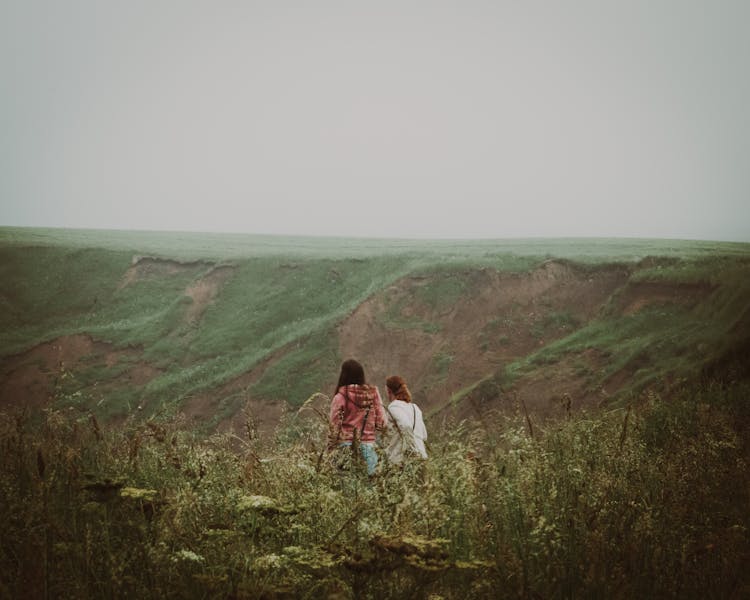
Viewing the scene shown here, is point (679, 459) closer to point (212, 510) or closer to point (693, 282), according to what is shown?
point (212, 510)

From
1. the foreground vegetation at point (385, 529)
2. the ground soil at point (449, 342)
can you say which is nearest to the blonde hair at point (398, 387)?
the foreground vegetation at point (385, 529)

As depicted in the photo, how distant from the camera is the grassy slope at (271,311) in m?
18.5

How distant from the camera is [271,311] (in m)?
31.1

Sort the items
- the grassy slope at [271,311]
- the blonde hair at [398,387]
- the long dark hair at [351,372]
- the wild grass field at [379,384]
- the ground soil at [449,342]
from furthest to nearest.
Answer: the ground soil at [449,342] < the grassy slope at [271,311] < the blonde hair at [398,387] < the long dark hair at [351,372] < the wild grass field at [379,384]

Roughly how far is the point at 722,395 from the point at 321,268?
25.7 m

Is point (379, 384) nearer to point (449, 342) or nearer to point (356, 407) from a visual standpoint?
point (449, 342)

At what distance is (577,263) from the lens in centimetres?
2623

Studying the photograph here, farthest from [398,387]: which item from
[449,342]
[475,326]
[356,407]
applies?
[475,326]

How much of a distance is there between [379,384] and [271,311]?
384 inches

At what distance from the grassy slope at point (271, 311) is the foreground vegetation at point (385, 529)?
10.7 m

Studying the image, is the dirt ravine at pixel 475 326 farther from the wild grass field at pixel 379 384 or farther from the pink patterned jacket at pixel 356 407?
the pink patterned jacket at pixel 356 407

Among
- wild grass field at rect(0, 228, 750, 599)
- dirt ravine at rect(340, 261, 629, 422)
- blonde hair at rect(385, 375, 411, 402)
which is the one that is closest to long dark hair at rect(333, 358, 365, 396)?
blonde hair at rect(385, 375, 411, 402)

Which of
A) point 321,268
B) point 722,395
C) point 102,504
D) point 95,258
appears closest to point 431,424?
point 722,395

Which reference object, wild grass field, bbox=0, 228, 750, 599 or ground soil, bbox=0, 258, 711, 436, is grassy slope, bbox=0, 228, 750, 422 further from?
ground soil, bbox=0, 258, 711, 436
